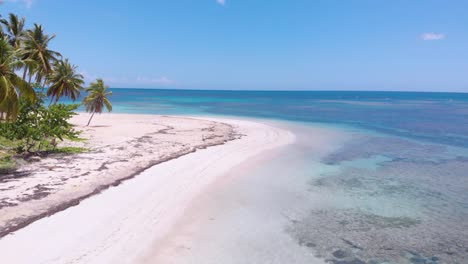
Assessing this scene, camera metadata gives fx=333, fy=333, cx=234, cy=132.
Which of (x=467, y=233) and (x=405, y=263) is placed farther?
(x=467, y=233)

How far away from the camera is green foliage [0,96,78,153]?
1956cm

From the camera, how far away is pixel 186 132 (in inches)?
1421

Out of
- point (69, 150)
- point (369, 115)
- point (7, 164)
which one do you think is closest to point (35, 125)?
point (69, 150)

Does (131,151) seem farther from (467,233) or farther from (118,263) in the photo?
(467,233)

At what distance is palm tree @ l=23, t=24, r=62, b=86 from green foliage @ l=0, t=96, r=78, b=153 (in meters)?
11.7

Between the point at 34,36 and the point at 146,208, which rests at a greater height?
the point at 34,36

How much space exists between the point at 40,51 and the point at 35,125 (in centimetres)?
1451

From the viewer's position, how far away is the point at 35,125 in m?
20.6

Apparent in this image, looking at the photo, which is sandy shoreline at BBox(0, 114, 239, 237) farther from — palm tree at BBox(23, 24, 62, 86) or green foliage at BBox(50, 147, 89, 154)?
palm tree at BBox(23, 24, 62, 86)

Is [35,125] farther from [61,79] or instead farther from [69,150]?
[61,79]

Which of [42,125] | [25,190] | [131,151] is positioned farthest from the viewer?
[131,151]

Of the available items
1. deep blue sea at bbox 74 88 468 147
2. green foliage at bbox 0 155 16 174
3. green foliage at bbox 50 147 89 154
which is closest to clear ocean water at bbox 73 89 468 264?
green foliage at bbox 50 147 89 154

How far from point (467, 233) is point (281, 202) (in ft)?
24.3

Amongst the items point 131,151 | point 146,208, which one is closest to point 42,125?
point 131,151
